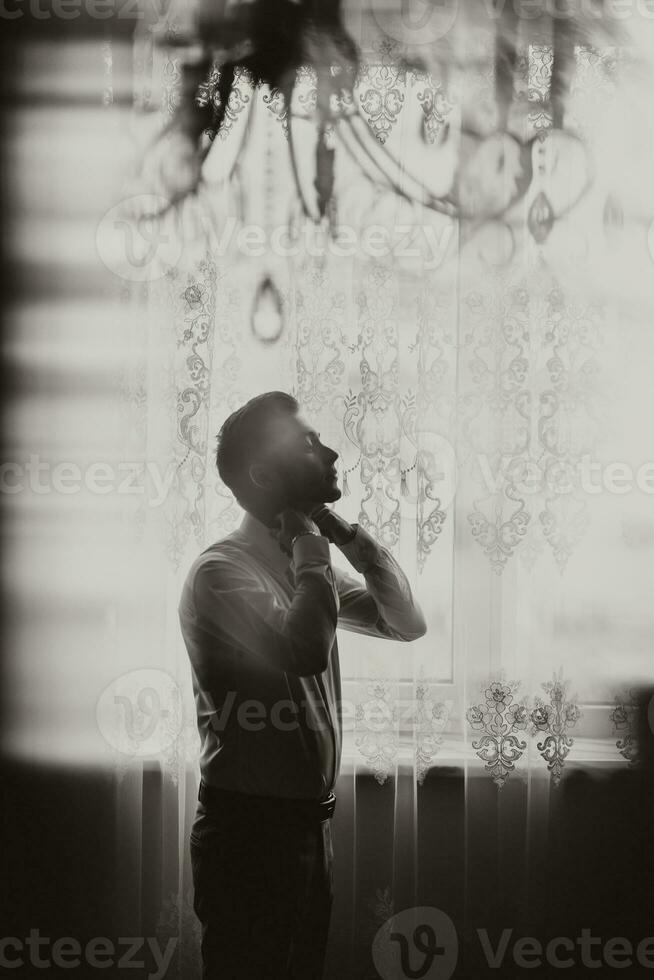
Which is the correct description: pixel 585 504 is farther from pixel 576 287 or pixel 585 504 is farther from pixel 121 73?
pixel 121 73

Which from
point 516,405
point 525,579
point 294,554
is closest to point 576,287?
point 516,405

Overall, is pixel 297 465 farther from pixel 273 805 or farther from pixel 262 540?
pixel 273 805

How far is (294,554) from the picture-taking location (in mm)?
1187

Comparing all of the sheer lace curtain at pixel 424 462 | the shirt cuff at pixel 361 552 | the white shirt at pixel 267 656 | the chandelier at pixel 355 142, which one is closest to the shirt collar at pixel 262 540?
the white shirt at pixel 267 656

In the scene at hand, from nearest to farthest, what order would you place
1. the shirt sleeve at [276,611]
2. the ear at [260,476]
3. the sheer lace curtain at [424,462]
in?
the shirt sleeve at [276,611], the ear at [260,476], the sheer lace curtain at [424,462]

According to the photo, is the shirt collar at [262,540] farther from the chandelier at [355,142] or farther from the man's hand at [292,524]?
the chandelier at [355,142]

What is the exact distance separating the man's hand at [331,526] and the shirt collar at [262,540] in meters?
0.08

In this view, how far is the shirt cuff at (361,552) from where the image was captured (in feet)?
4.16

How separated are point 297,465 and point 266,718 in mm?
386

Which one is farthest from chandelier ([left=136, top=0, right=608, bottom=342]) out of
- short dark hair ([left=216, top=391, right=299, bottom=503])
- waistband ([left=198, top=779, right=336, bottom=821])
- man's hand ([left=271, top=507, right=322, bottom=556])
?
waistband ([left=198, top=779, right=336, bottom=821])

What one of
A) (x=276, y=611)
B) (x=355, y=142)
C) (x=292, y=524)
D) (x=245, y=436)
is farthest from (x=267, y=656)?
(x=355, y=142)

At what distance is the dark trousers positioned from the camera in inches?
46.8

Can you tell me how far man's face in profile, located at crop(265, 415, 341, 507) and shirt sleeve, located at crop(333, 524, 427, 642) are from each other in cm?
10

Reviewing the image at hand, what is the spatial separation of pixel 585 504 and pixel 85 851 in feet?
4.22
